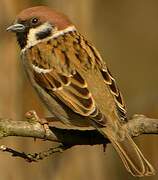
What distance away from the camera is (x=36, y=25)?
17.2 ft

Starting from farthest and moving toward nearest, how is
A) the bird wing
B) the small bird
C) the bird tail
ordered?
the bird wing → the small bird → the bird tail

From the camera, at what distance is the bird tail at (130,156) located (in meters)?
4.53

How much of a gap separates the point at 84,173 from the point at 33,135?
209 cm

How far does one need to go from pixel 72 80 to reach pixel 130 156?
64 cm

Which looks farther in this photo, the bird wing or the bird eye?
the bird eye

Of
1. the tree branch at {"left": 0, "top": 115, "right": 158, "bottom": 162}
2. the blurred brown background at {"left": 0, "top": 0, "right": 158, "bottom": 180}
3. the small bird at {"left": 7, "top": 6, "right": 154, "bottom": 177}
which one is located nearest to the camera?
the tree branch at {"left": 0, "top": 115, "right": 158, "bottom": 162}

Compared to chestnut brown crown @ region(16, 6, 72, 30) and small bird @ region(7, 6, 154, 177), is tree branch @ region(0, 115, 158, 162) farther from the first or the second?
→ chestnut brown crown @ region(16, 6, 72, 30)

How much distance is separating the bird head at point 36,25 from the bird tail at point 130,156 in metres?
0.93

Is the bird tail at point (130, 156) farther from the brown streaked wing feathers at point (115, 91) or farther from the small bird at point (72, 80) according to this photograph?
the brown streaked wing feathers at point (115, 91)

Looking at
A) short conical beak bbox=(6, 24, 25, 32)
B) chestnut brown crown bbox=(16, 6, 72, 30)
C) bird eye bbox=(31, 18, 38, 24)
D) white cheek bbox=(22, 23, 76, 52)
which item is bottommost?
white cheek bbox=(22, 23, 76, 52)

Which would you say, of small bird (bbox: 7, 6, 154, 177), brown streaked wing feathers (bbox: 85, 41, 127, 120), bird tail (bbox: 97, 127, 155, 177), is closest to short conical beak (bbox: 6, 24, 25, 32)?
small bird (bbox: 7, 6, 154, 177)

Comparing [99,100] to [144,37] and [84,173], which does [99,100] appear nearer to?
[84,173]

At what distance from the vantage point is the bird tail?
4.53m

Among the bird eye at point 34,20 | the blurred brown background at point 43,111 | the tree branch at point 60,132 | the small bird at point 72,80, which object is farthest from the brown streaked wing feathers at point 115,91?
the blurred brown background at point 43,111
